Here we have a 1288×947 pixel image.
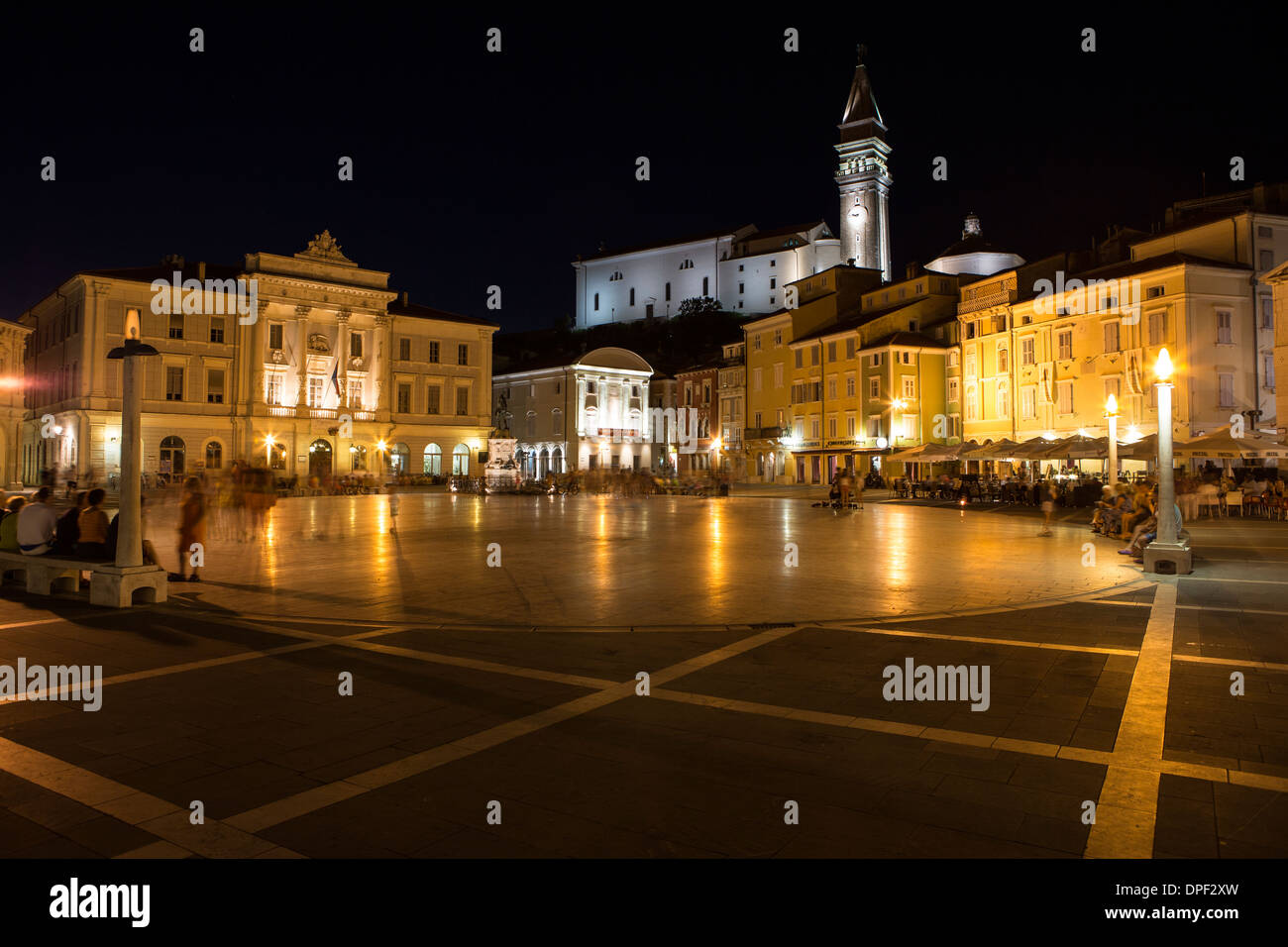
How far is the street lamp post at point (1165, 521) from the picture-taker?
12742 millimetres

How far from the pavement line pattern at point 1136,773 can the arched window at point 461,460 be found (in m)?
58.5

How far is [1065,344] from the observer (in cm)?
4222

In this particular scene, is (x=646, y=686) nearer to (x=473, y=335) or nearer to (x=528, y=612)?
(x=528, y=612)

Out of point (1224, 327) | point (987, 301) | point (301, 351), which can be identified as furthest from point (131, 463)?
point (301, 351)

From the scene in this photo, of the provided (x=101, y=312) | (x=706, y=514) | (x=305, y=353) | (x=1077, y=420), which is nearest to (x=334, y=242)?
(x=305, y=353)

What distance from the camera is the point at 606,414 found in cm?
7369

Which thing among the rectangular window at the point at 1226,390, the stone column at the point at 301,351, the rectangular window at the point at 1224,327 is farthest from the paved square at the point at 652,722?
the stone column at the point at 301,351

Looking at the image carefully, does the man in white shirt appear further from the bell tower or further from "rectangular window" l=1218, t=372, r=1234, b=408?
the bell tower

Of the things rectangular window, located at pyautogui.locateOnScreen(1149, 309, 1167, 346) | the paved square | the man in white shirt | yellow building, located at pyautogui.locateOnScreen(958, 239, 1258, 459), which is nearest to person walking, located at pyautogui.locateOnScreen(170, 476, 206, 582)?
the paved square

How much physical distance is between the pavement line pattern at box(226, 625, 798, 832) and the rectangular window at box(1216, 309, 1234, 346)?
127 ft

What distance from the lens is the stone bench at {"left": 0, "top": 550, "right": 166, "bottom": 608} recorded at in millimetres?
9852

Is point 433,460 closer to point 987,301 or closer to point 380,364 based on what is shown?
point 380,364

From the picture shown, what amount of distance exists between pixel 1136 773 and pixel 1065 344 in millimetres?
43224
